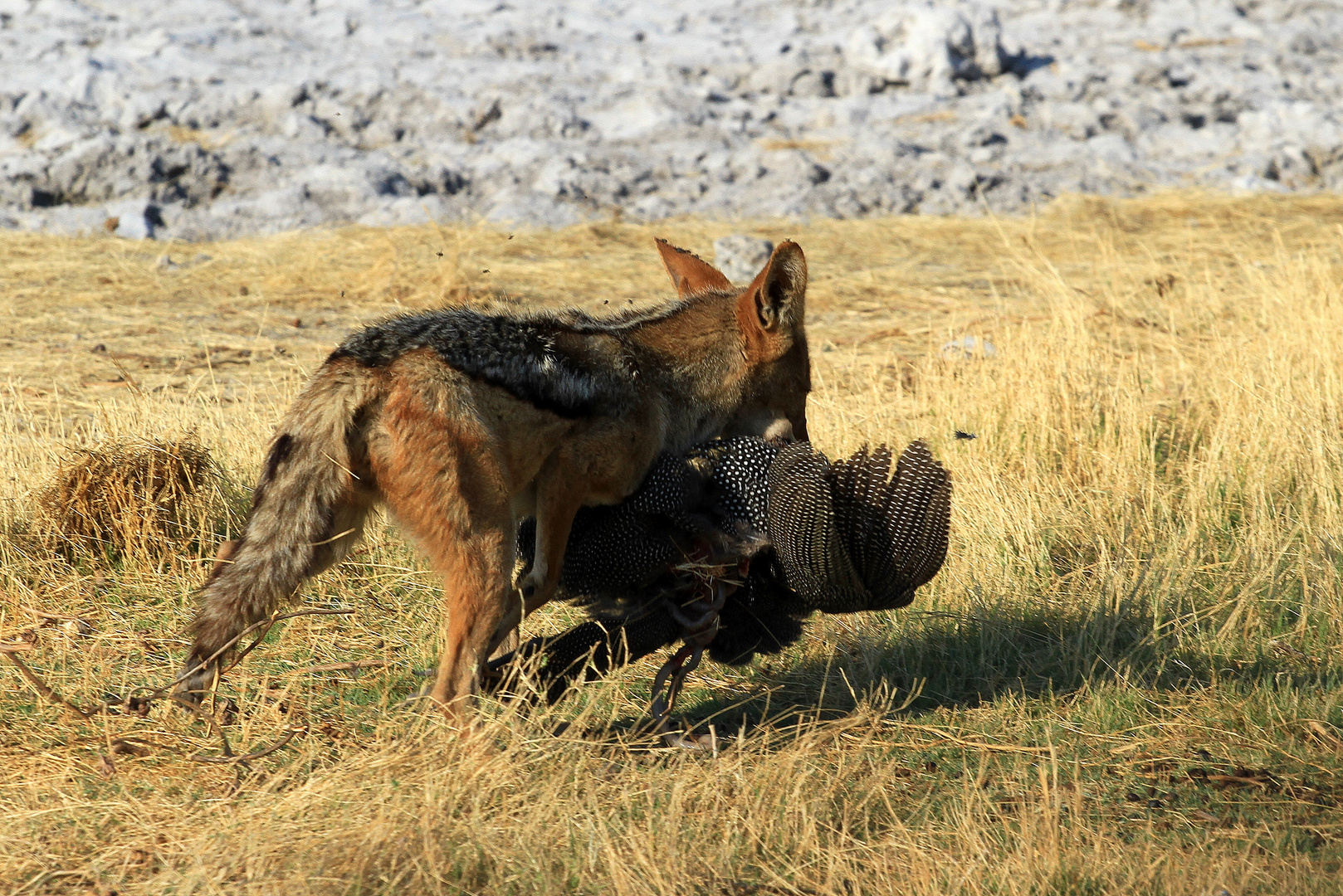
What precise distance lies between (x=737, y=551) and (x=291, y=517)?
5.02ft

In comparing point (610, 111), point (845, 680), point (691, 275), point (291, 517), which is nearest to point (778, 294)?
point (691, 275)

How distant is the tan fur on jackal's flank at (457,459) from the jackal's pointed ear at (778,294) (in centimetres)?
9

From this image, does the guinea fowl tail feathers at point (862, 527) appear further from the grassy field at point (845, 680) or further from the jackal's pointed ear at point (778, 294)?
the jackal's pointed ear at point (778, 294)

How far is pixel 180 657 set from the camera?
4891 mm

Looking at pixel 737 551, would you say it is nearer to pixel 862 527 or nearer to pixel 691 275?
pixel 862 527

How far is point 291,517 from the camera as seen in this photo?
382cm

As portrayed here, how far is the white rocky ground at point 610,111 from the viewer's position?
42.6 ft

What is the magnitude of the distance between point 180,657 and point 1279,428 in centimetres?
568

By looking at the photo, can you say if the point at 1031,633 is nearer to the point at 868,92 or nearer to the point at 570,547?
the point at 570,547

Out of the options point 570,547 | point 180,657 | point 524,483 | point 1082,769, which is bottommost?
point 1082,769

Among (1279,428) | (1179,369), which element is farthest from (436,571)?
(1179,369)

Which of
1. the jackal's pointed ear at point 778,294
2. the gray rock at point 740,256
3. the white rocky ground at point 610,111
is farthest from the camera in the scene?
the white rocky ground at point 610,111

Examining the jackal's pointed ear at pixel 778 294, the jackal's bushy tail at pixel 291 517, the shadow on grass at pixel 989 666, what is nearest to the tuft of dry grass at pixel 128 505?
the jackal's bushy tail at pixel 291 517

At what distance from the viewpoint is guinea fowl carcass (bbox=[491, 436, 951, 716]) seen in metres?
4.21
